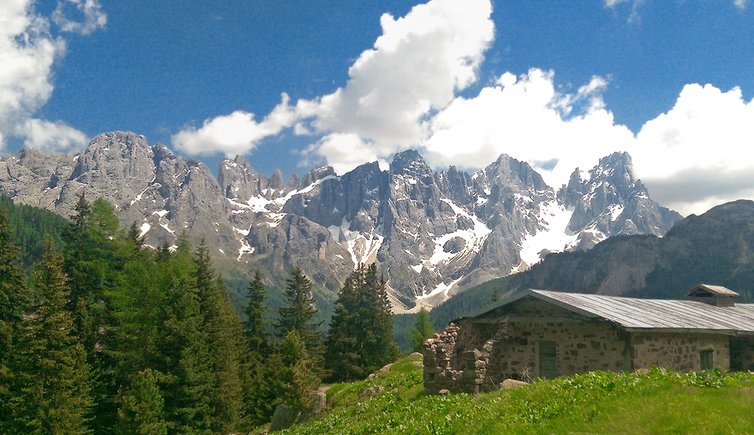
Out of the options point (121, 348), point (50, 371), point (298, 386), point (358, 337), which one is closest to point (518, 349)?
point (298, 386)

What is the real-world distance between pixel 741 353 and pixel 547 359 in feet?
42.2

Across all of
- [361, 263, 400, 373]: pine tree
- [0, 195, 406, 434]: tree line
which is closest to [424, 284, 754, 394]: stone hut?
[0, 195, 406, 434]: tree line

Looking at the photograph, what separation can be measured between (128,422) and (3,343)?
9744mm

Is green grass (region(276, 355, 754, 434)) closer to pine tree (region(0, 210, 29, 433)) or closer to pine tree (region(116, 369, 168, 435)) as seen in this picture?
pine tree (region(116, 369, 168, 435))

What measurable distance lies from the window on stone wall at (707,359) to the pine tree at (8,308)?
3847 centimetres

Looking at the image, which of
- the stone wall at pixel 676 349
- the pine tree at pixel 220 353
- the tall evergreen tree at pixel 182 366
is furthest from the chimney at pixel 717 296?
the pine tree at pixel 220 353

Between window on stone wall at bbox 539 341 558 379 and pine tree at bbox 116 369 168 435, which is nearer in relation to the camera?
window on stone wall at bbox 539 341 558 379

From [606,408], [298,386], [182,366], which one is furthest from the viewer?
[182,366]

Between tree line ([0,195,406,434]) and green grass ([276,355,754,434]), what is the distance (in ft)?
71.5

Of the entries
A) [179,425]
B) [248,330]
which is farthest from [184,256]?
[179,425]

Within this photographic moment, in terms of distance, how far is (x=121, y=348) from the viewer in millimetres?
42156

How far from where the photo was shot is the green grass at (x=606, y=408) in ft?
36.5

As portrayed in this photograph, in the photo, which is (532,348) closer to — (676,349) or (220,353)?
(676,349)

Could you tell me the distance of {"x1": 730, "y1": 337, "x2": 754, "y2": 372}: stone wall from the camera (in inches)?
1162
